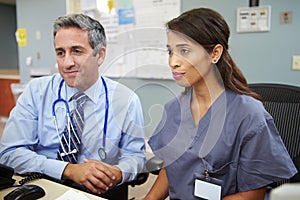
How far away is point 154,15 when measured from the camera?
2.88 meters

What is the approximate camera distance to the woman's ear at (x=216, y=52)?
961 millimetres

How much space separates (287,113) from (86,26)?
2.80 feet

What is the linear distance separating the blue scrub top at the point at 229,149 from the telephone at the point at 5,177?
0.52 metres

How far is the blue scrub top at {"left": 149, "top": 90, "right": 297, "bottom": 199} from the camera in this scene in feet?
3.04

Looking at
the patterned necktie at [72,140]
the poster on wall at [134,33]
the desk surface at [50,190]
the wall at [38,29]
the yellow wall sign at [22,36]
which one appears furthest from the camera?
the yellow wall sign at [22,36]

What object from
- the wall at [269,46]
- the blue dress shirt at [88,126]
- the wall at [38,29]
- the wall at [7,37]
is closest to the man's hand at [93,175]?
the blue dress shirt at [88,126]

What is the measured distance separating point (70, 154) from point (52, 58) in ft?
9.95

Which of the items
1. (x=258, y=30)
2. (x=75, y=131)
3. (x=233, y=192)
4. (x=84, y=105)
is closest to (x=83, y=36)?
(x=84, y=105)

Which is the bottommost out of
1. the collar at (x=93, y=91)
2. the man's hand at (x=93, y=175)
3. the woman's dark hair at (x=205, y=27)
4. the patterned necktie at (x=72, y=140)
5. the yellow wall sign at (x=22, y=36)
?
the man's hand at (x=93, y=175)

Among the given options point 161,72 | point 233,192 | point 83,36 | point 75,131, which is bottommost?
point 233,192

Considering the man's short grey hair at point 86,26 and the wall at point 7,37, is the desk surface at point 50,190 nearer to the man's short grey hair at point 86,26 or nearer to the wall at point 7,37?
the man's short grey hair at point 86,26

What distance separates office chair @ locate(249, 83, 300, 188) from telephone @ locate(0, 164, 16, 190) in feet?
3.05

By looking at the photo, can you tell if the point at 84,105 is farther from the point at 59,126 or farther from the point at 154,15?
the point at 154,15

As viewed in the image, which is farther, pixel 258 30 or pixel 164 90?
pixel 258 30
